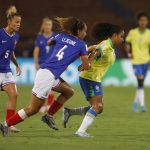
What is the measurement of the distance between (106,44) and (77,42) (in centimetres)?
71

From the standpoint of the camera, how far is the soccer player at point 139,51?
1903 cm

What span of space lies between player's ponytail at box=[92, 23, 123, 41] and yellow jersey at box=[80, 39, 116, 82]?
0.56ft

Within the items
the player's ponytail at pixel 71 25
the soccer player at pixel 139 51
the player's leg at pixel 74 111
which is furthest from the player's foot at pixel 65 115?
the soccer player at pixel 139 51

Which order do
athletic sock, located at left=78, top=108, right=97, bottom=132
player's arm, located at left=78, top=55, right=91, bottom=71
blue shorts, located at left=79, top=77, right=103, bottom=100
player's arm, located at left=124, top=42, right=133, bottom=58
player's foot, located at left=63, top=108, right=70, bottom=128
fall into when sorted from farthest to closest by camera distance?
player's arm, located at left=124, top=42, right=133, bottom=58, player's foot, located at left=63, top=108, right=70, bottom=128, blue shorts, located at left=79, top=77, right=103, bottom=100, athletic sock, located at left=78, top=108, right=97, bottom=132, player's arm, located at left=78, top=55, right=91, bottom=71

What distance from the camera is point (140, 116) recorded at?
55.6 feet

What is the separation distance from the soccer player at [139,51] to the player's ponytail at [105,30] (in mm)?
6173

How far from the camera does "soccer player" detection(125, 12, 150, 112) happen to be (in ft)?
62.4

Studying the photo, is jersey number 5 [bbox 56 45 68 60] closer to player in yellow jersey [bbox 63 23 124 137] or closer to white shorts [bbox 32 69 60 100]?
white shorts [bbox 32 69 60 100]

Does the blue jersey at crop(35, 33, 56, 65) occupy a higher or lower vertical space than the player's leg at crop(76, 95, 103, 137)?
higher

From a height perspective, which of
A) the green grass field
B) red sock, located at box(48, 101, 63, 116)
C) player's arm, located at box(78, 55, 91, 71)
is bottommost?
the green grass field

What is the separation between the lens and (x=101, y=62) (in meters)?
12.7

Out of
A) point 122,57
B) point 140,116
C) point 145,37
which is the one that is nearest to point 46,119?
point 140,116

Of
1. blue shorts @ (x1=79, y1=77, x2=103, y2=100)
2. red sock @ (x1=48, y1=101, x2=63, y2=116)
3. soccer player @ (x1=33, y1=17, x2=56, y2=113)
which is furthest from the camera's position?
soccer player @ (x1=33, y1=17, x2=56, y2=113)

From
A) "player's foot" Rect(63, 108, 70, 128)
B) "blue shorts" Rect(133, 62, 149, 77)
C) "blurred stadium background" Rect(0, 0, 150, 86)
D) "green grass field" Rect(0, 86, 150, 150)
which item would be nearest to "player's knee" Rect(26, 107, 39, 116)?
"green grass field" Rect(0, 86, 150, 150)
